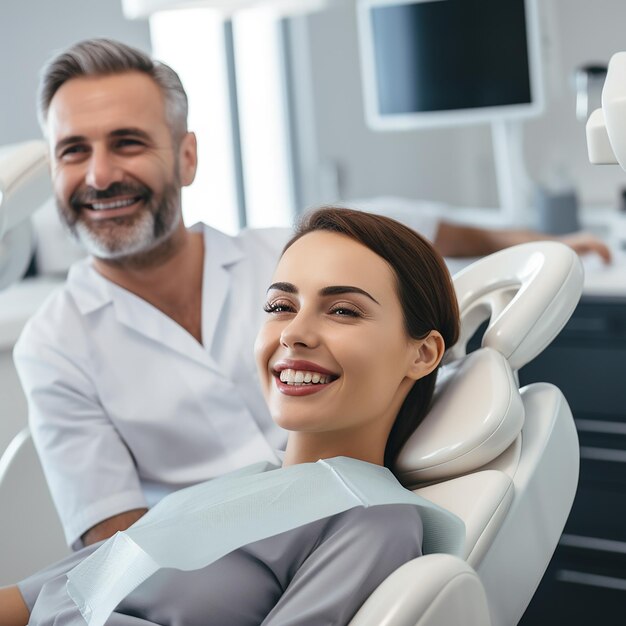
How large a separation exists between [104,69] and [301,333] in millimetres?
711

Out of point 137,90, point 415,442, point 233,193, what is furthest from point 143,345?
point 233,193

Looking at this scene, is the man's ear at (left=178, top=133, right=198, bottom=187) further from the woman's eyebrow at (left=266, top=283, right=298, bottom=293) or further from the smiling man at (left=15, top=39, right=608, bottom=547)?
the woman's eyebrow at (left=266, top=283, right=298, bottom=293)

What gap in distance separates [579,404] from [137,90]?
1.23 m

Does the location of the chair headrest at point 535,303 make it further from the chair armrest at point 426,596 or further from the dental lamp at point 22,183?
the dental lamp at point 22,183

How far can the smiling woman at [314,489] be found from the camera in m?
1.01

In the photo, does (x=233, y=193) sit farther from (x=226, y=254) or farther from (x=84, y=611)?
(x=84, y=611)

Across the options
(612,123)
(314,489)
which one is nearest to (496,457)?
(314,489)

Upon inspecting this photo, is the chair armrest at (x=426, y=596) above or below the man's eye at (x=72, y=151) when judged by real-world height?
below

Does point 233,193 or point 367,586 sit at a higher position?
point 233,193

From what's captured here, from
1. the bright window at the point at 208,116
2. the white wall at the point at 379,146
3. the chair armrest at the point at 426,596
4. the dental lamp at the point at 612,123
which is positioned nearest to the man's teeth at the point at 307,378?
the chair armrest at the point at 426,596

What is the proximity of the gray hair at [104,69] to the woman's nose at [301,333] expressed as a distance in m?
0.64

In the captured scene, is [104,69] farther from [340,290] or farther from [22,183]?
[340,290]

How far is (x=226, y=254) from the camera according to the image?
5.66 feet

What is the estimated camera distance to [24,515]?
165cm
